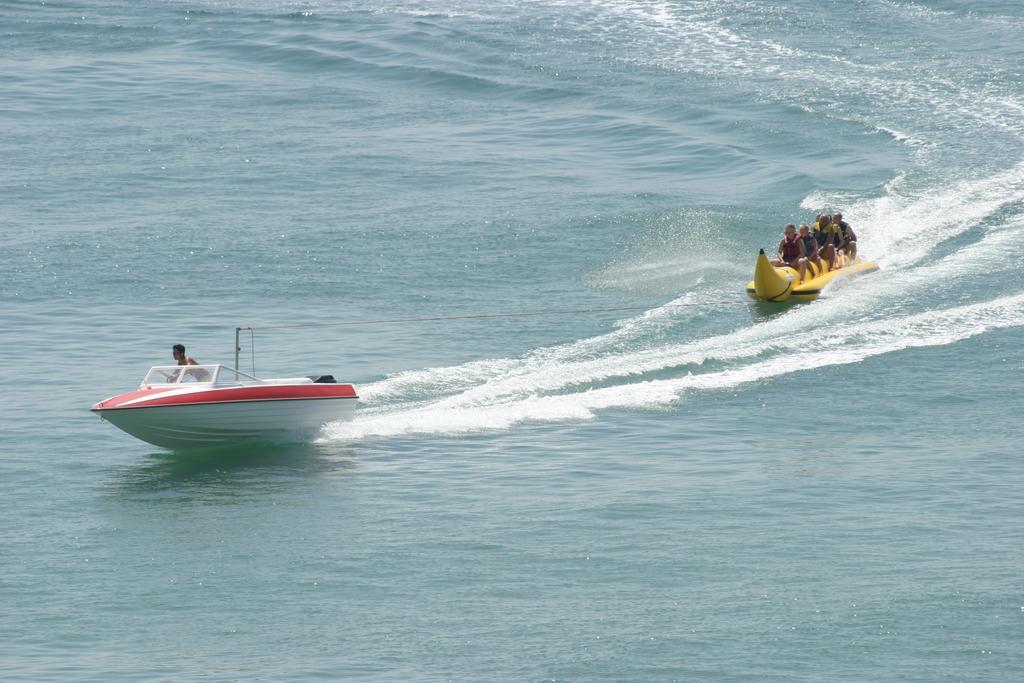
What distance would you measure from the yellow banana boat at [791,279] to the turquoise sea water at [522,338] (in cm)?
52

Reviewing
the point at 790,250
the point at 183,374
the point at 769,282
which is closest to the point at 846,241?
the point at 790,250

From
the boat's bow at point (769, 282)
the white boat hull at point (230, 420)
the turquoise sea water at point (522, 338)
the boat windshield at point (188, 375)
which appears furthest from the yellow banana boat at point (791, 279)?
the boat windshield at point (188, 375)

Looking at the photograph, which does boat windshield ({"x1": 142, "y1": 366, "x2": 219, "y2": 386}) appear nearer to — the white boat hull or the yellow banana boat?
the white boat hull

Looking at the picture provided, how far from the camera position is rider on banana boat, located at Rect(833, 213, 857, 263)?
102 feet

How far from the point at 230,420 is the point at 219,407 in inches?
13.1

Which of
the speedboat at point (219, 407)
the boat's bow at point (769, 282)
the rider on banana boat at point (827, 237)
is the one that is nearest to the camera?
the speedboat at point (219, 407)

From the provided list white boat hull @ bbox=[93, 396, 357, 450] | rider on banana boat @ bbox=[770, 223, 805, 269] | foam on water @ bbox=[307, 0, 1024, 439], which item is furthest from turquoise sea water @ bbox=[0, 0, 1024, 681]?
rider on banana boat @ bbox=[770, 223, 805, 269]

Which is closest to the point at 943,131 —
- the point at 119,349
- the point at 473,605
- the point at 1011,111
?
the point at 1011,111

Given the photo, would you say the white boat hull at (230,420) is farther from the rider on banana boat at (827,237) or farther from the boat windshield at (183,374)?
the rider on banana boat at (827,237)

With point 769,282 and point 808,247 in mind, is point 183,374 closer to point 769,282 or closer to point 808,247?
point 769,282

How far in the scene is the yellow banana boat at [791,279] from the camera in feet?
94.5

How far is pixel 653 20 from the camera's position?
162 feet

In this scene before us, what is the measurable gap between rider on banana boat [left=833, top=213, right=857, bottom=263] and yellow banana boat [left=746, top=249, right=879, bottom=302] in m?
0.17

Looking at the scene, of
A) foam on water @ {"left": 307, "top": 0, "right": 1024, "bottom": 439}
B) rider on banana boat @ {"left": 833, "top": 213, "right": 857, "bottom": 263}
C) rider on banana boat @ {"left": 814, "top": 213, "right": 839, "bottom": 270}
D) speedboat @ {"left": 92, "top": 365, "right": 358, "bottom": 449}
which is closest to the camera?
speedboat @ {"left": 92, "top": 365, "right": 358, "bottom": 449}
